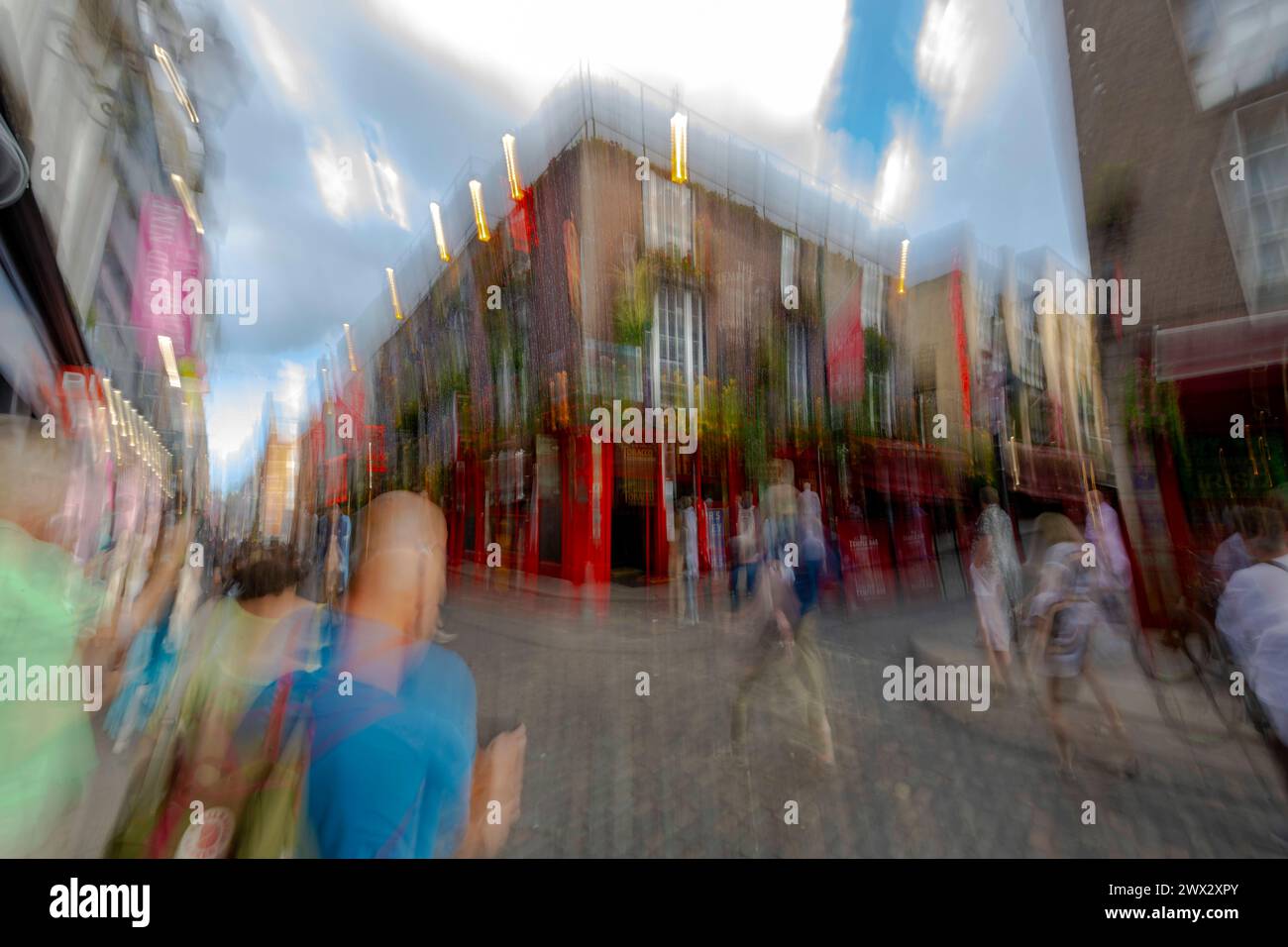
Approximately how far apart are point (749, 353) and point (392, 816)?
9.17m

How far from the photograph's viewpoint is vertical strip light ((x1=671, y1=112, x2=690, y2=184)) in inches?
158

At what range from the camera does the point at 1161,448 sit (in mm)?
4602

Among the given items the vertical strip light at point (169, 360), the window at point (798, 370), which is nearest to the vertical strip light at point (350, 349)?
the vertical strip light at point (169, 360)


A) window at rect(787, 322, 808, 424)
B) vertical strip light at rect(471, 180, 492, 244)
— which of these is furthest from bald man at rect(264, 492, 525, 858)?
window at rect(787, 322, 808, 424)

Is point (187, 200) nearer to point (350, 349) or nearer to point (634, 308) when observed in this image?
point (350, 349)

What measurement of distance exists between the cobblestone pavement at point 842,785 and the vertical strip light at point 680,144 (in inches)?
195

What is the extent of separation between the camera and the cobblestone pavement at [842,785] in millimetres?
2168

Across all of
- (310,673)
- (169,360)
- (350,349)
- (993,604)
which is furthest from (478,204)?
(993,604)

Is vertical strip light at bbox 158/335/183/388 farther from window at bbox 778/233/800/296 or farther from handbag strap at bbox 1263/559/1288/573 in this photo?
handbag strap at bbox 1263/559/1288/573

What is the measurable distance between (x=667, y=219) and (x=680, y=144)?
3.34 m

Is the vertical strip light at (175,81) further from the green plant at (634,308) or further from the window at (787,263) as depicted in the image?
the window at (787,263)
